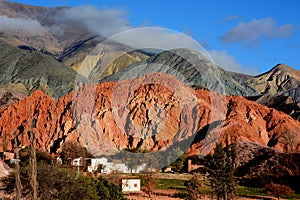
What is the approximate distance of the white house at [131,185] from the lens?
44969 mm

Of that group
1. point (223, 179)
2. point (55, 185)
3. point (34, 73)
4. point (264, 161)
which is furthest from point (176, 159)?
point (34, 73)

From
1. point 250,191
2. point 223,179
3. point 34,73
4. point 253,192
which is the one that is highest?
point 34,73

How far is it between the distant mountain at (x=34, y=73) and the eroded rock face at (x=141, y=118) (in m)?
37.9

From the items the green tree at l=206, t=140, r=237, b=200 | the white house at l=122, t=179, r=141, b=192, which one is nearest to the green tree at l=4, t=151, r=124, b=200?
the green tree at l=206, t=140, r=237, b=200

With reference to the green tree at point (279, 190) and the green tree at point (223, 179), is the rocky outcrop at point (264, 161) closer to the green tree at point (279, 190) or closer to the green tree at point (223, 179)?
the green tree at point (279, 190)

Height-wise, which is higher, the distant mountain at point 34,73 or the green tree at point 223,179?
the distant mountain at point 34,73

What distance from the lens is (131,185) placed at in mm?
45500

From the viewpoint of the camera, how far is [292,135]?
77.8 m

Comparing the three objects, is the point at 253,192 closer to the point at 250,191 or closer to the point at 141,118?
the point at 250,191

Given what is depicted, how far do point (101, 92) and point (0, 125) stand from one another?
20.2 m

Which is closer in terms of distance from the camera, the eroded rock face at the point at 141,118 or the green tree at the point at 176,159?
the green tree at the point at 176,159

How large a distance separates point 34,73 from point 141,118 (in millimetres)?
75127

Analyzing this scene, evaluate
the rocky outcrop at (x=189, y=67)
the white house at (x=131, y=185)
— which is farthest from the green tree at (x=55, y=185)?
the rocky outcrop at (x=189, y=67)

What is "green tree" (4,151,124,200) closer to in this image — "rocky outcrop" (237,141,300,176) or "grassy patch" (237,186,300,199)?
"grassy patch" (237,186,300,199)
